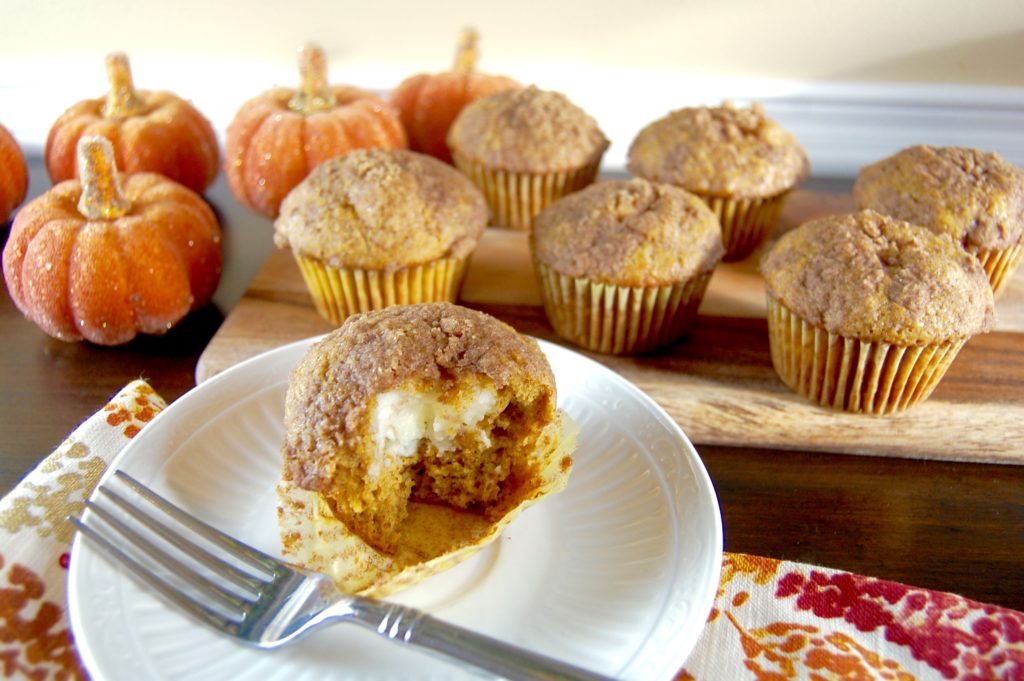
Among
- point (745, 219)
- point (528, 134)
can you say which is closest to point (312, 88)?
point (528, 134)

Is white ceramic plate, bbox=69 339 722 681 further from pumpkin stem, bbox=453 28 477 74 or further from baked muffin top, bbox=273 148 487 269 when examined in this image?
pumpkin stem, bbox=453 28 477 74

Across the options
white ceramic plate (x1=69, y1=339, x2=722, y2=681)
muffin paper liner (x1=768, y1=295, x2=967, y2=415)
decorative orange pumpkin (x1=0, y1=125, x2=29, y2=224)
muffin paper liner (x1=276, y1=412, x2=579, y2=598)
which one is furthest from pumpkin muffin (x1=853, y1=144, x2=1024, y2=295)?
decorative orange pumpkin (x1=0, y1=125, x2=29, y2=224)

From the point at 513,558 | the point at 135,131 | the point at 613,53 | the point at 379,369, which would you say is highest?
the point at 613,53

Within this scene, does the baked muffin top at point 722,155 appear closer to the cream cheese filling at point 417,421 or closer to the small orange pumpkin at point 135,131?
the cream cheese filling at point 417,421

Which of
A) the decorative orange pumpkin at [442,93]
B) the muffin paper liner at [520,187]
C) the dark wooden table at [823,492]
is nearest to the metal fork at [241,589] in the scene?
the dark wooden table at [823,492]

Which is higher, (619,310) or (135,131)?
(135,131)

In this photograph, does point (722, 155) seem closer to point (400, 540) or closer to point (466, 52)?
point (466, 52)
